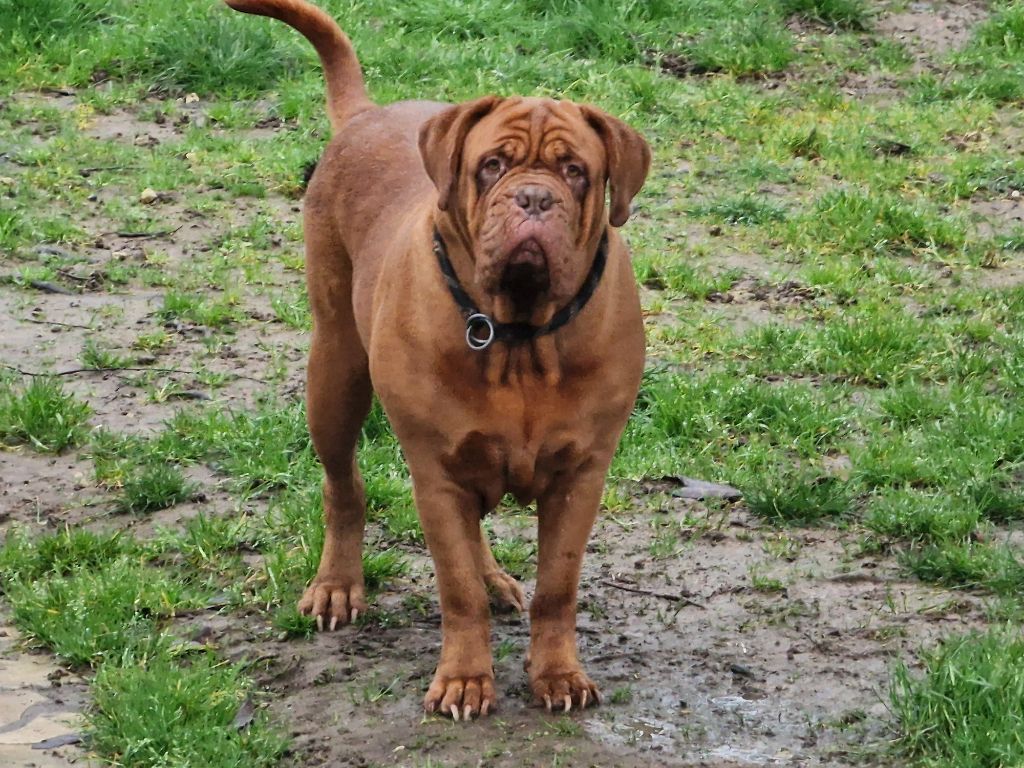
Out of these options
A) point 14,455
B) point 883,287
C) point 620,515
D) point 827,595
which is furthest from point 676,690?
point 883,287

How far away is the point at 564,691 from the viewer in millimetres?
4598

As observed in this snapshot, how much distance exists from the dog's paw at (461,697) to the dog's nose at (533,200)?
131cm

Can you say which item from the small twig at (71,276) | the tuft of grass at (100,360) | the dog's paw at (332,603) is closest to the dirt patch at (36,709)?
the dog's paw at (332,603)

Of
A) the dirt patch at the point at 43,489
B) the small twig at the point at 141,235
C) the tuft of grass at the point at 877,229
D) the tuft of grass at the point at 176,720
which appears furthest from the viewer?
the small twig at the point at 141,235

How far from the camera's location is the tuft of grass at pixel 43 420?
644 centimetres

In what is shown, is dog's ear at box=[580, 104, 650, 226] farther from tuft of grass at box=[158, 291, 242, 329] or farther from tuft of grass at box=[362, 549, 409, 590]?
tuft of grass at box=[158, 291, 242, 329]

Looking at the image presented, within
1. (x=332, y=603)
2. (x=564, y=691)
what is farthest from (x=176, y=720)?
(x=564, y=691)

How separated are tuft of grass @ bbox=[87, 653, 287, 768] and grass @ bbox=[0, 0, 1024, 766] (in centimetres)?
1

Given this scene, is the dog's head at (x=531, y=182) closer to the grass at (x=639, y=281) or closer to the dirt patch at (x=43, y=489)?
the grass at (x=639, y=281)

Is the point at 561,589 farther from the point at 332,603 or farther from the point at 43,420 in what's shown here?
the point at 43,420

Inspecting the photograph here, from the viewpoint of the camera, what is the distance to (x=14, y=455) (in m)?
6.38

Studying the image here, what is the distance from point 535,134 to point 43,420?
118 inches

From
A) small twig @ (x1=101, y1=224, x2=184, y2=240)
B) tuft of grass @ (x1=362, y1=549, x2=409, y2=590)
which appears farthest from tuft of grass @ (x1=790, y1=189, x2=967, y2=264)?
tuft of grass @ (x1=362, y1=549, x2=409, y2=590)

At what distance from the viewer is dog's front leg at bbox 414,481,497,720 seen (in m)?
4.51
